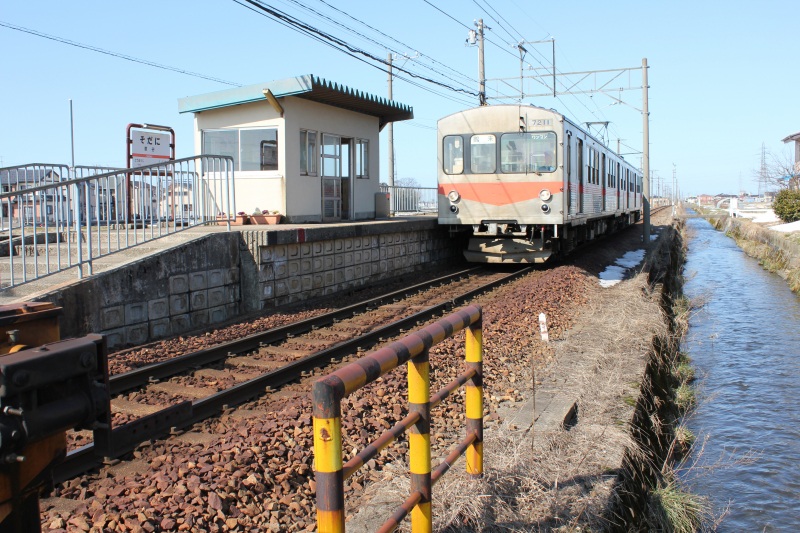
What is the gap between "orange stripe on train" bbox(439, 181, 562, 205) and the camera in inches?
553

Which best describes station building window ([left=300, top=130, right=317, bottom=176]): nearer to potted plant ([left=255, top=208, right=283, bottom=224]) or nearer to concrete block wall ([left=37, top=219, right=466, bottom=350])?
potted plant ([left=255, top=208, right=283, bottom=224])

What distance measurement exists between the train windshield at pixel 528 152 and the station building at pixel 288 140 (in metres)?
3.23

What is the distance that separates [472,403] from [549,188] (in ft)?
35.7

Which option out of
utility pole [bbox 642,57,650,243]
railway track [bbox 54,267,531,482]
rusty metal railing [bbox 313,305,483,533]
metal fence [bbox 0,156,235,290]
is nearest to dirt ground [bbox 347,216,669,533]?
rusty metal railing [bbox 313,305,483,533]

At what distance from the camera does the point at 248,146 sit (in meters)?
13.8

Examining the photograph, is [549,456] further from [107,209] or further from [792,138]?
[792,138]

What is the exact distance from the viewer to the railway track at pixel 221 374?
439cm

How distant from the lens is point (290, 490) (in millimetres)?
3914

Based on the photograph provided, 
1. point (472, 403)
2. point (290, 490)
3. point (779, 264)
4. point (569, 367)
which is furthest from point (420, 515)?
point (779, 264)

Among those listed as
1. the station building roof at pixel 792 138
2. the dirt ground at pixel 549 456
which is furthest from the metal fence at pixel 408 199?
the station building roof at pixel 792 138

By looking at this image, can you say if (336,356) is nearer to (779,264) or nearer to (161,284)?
(161,284)

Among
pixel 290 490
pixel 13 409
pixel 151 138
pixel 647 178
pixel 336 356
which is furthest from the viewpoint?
pixel 647 178

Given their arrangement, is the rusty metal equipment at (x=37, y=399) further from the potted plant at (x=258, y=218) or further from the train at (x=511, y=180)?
the train at (x=511, y=180)

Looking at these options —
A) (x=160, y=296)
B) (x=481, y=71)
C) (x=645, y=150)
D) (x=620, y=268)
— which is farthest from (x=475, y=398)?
(x=645, y=150)
